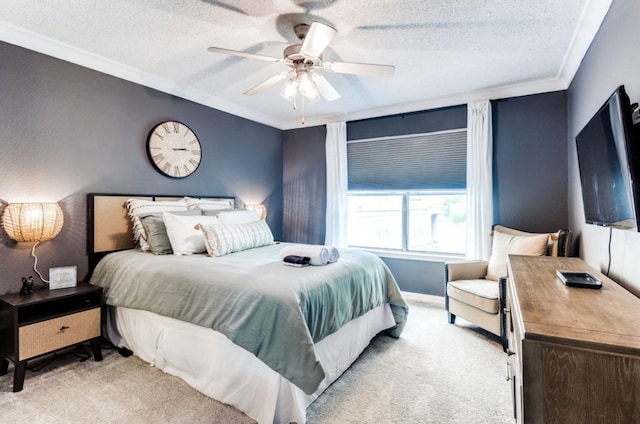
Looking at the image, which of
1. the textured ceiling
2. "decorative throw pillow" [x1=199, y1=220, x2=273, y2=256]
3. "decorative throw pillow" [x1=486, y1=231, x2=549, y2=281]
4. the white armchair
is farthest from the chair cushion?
the textured ceiling

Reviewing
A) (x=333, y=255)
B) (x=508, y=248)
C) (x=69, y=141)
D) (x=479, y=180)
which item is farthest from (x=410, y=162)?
(x=69, y=141)

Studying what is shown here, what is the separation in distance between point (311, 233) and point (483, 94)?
296 centimetres

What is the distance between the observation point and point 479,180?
360 centimetres

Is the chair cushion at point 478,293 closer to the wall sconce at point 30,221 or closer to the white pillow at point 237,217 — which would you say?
the white pillow at point 237,217

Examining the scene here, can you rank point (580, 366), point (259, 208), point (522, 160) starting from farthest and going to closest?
point (259, 208) → point (522, 160) → point (580, 366)

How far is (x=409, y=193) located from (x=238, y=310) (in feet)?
10.1

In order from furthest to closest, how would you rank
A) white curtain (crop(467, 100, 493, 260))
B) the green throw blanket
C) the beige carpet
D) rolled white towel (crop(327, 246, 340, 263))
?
white curtain (crop(467, 100, 493, 260))
rolled white towel (crop(327, 246, 340, 263))
the beige carpet
the green throw blanket

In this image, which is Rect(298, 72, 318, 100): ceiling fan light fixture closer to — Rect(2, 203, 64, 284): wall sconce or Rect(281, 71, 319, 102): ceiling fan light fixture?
Rect(281, 71, 319, 102): ceiling fan light fixture

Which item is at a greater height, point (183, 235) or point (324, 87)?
point (324, 87)

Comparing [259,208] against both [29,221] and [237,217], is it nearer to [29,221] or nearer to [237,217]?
[237,217]

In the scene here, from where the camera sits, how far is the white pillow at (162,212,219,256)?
2.77 m

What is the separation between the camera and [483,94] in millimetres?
3590

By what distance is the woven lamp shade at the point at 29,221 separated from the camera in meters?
2.28

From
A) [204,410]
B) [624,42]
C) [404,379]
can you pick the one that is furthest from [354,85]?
[204,410]
